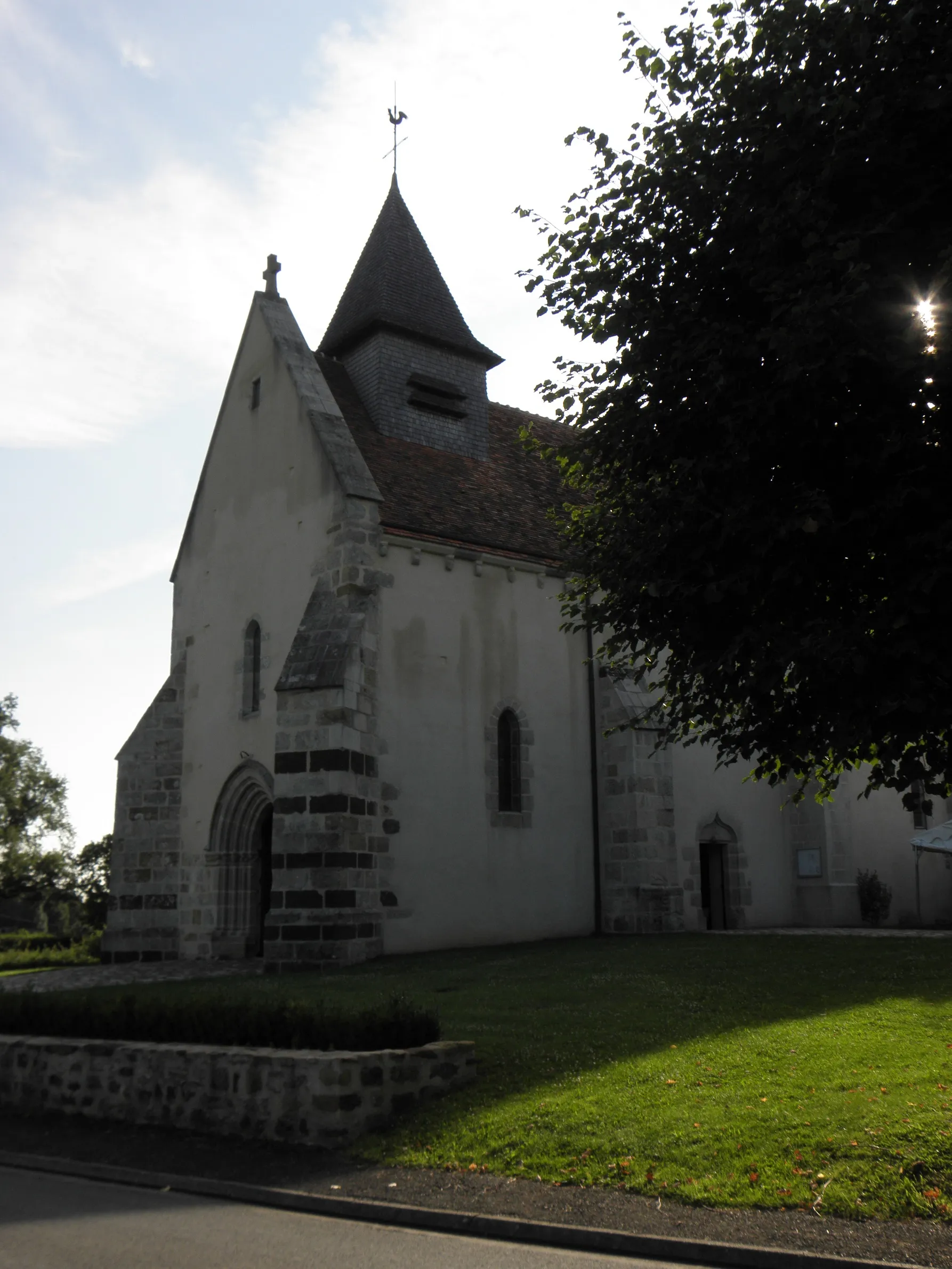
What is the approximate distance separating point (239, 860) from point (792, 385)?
53.5 ft

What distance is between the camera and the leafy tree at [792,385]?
828cm

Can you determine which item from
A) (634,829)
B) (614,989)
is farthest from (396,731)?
(614,989)

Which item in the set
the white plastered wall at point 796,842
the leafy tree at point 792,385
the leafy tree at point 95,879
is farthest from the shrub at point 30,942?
the leafy tree at point 792,385

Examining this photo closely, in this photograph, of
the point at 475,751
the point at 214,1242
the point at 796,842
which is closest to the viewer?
the point at 214,1242

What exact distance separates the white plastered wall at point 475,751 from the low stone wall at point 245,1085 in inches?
349

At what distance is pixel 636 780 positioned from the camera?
2223 cm

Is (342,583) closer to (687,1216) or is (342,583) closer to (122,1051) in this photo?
(122,1051)

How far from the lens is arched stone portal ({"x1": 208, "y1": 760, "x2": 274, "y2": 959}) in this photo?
21.7 metres

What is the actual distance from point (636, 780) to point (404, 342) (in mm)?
10538

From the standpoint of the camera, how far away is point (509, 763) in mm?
21938

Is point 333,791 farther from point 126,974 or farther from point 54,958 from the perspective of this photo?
point 54,958

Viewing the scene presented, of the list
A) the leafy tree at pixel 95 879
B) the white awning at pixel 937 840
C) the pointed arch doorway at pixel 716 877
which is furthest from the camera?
the leafy tree at pixel 95 879

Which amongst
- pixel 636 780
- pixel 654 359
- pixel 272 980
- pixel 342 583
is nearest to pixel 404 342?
pixel 342 583

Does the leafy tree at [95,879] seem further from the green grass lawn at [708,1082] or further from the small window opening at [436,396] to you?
the green grass lawn at [708,1082]
